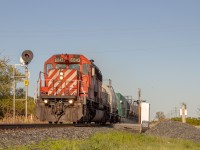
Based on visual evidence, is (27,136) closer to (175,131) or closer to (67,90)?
(67,90)

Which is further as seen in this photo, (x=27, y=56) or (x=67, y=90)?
(x=27, y=56)

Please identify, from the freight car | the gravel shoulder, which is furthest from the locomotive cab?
the gravel shoulder

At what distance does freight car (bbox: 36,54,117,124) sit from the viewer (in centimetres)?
2172

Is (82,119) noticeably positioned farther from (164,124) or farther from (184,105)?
(184,105)

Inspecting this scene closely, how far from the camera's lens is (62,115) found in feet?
72.0

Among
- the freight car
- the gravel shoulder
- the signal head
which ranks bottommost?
the gravel shoulder

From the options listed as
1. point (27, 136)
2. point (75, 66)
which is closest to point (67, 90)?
point (75, 66)

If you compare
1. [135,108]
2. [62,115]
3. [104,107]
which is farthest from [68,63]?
[135,108]

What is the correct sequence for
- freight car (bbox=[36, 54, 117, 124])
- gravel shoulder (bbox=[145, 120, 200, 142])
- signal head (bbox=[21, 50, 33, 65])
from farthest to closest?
signal head (bbox=[21, 50, 33, 65])
gravel shoulder (bbox=[145, 120, 200, 142])
freight car (bbox=[36, 54, 117, 124])

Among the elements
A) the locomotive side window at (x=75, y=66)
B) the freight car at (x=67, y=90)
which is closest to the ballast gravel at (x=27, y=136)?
the freight car at (x=67, y=90)

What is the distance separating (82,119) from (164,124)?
737 cm

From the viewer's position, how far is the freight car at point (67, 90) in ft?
71.3

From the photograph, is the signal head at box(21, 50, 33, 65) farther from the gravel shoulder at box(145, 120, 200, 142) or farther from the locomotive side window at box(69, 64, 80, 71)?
the gravel shoulder at box(145, 120, 200, 142)

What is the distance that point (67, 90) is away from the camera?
73.7 ft
